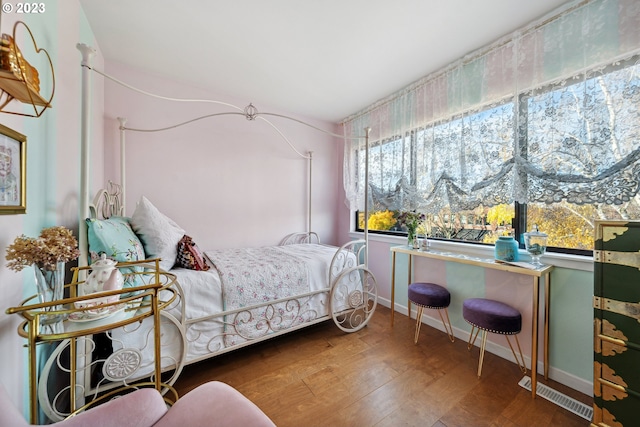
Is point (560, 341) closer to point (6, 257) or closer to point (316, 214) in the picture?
point (316, 214)

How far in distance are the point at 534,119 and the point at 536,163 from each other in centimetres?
32

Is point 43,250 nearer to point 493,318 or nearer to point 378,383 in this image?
point 378,383

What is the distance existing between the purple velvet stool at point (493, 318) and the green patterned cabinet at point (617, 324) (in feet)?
1.40

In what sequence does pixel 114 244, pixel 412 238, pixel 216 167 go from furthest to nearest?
1. pixel 216 167
2. pixel 412 238
3. pixel 114 244

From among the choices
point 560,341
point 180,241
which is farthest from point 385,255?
point 180,241

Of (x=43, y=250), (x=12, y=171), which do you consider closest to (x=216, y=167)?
(x=12, y=171)

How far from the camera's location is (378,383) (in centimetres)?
167

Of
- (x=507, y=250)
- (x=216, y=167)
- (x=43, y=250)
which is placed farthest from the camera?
(x=216, y=167)

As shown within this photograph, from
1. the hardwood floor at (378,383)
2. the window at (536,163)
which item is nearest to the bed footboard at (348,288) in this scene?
the hardwood floor at (378,383)

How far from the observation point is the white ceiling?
63.3 inches

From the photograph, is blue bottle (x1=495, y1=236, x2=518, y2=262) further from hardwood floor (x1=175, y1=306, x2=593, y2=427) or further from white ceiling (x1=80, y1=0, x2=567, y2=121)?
white ceiling (x1=80, y1=0, x2=567, y2=121)

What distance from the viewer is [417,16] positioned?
167 centimetres

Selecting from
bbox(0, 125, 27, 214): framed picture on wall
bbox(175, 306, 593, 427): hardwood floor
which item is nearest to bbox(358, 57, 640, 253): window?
bbox(175, 306, 593, 427): hardwood floor

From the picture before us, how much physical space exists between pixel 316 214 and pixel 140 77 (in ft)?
8.42
